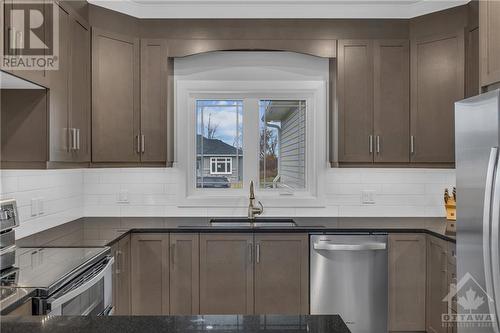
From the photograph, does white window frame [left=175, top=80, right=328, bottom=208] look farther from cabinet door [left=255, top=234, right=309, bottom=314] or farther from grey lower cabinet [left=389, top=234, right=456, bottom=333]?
grey lower cabinet [left=389, top=234, right=456, bottom=333]

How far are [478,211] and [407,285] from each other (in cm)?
125

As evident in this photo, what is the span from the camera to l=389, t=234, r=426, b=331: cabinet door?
3057mm

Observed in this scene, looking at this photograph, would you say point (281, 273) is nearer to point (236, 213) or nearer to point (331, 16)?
point (236, 213)

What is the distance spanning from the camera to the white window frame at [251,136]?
11.8 feet

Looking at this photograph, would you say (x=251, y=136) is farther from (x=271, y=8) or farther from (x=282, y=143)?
(x=271, y=8)

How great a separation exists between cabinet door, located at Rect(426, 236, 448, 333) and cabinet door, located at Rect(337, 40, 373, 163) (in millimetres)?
816

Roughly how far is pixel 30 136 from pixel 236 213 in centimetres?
179

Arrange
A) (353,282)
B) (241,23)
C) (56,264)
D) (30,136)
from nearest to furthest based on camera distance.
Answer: (56,264)
(30,136)
(353,282)
(241,23)

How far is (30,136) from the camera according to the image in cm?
239

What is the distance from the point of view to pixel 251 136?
3686mm

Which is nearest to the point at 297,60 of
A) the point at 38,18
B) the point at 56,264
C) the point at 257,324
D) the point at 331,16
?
the point at 331,16

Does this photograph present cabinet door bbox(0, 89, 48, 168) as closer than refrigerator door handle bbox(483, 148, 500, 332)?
No
